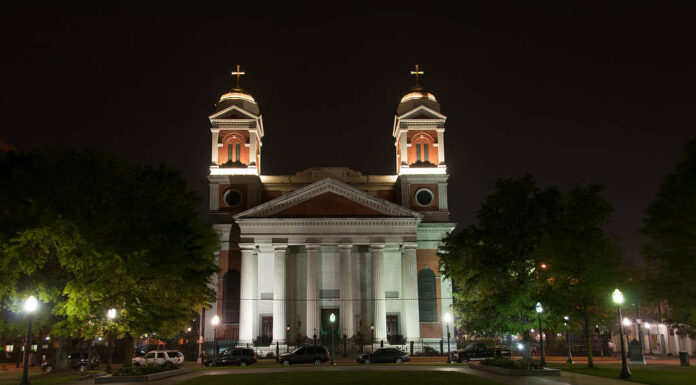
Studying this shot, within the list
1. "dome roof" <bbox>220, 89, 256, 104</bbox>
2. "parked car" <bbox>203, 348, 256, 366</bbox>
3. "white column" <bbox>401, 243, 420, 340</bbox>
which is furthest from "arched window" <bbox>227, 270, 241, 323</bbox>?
"dome roof" <bbox>220, 89, 256, 104</bbox>

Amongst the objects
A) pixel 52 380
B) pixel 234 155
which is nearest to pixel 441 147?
pixel 234 155

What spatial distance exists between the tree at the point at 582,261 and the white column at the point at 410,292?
829 inches

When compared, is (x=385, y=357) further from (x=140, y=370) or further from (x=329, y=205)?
(x=329, y=205)

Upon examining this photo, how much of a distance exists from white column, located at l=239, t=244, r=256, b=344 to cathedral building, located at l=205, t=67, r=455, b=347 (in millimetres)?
93

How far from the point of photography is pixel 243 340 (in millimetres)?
56594

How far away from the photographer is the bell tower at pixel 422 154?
64.8 metres

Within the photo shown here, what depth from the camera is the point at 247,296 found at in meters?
57.5

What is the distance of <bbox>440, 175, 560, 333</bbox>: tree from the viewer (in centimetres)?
3950

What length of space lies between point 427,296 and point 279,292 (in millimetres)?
14915

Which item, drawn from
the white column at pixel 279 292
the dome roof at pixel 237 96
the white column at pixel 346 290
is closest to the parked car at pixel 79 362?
the white column at pixel 279 292

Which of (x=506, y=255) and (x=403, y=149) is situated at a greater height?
(x=403, y=149)

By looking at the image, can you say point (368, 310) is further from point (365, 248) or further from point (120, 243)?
point (120, 243)

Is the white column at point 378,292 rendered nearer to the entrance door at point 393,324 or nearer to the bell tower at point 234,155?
the entrance door at point 393,324

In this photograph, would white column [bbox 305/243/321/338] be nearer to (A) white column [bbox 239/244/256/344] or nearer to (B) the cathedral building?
(B) the cathedral building
